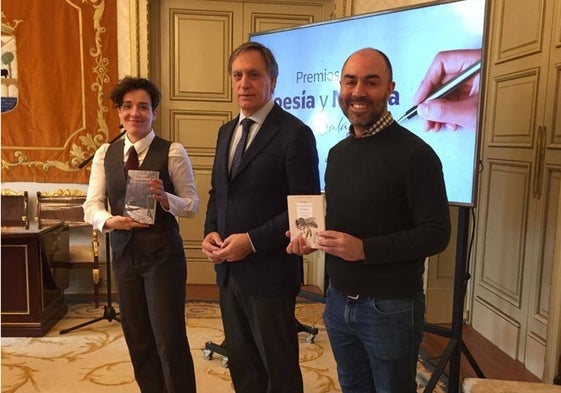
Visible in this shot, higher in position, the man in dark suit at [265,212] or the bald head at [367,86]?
the bald head at [367,86]

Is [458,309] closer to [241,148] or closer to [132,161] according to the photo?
[241,148]

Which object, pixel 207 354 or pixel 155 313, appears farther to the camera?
pixel 207 354

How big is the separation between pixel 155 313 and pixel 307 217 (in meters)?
0.80

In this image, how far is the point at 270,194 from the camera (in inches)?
63.0

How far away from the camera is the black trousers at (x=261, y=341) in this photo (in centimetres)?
160

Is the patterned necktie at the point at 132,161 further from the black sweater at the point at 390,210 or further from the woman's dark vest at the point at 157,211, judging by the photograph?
the black sweater at the point at 390,210

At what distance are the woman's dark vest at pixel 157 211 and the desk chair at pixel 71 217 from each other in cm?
177

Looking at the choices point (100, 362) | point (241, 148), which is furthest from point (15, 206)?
point (241, 148)

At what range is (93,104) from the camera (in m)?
3.72

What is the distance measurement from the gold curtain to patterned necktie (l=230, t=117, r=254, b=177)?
94.9 inches

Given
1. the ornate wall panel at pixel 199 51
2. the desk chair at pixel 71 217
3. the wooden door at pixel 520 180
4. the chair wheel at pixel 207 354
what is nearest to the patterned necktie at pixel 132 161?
the chair wheel at pixel 207 354

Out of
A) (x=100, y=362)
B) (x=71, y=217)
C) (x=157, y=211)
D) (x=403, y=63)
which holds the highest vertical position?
(x=403, y=63)

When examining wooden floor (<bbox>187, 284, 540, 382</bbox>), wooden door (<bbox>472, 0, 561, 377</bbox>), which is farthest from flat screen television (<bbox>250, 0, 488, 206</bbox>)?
wooden floor (<bbox>187, 284, 540, 382</bbox>)

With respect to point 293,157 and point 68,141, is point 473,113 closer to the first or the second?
point 293,157
